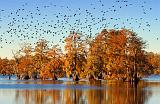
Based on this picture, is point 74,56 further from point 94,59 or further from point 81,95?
point 81,95

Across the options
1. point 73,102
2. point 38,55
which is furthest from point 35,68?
point 73,102

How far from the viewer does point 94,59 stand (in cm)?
9088

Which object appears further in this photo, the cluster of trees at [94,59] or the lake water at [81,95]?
the cluster of trees at [94,59]

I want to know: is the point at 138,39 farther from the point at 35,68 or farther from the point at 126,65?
the point at 35,68

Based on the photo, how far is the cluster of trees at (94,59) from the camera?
77000 millimetres

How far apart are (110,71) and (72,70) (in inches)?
480

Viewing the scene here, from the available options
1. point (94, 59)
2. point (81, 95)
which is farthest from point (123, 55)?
point (81, 95)

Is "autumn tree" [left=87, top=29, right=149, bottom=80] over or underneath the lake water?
over

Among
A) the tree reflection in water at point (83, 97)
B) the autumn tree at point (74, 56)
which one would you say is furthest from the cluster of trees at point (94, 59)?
the tree reflection in water at point (83, 97)

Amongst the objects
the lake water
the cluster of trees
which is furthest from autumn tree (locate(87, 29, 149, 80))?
the lake water

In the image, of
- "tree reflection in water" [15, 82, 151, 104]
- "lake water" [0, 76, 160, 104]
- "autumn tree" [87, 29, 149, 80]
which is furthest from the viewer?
"autumn tree" [87, 29, 149, 80]

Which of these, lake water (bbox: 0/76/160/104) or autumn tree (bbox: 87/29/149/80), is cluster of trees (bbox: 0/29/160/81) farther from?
lake water (bbox: 0/76/160/104)

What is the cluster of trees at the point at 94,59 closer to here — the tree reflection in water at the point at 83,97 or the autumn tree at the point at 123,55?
the autumn tree at the point at 123,55

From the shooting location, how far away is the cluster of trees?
253 ft
